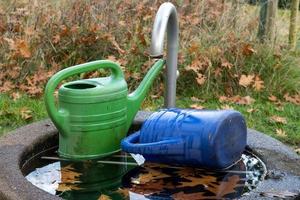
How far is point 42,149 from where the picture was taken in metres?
2.22

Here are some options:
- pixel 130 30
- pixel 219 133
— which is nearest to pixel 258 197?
pixel 219 133

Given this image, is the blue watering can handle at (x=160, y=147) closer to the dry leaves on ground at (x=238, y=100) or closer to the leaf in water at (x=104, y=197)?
the leaf in water at (x=104, y=197)

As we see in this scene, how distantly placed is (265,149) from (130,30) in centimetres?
287

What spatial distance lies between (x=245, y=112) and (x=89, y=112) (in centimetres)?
216

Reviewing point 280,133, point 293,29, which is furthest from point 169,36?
point 293,29

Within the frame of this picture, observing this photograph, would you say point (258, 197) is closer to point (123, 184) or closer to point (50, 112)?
point (123, 184)

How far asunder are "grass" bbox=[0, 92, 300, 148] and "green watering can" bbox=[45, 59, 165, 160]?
1554mm

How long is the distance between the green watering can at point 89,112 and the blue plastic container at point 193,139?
0.14 meters

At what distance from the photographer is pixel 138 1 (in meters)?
5.17

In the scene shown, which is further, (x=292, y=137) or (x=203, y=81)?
(x=203, y=81)

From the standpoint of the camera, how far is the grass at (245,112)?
3.61 m

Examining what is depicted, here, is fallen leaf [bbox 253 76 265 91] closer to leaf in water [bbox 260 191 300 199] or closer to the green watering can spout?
the green watering can spout

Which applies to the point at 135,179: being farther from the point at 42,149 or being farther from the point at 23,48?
the point at 23,48

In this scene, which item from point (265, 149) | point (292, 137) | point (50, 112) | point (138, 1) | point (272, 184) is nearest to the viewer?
point (272, 184)
